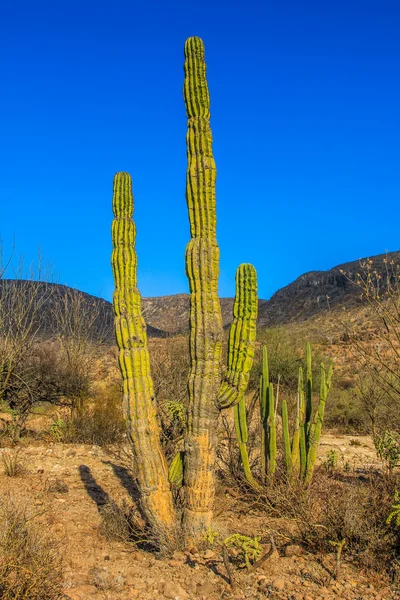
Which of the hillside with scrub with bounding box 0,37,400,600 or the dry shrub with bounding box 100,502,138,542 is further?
the dry shrub with bounding box 100,502,138,542

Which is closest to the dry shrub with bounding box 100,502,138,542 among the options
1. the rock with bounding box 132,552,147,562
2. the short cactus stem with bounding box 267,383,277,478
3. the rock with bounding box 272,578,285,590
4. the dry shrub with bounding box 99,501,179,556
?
the dry shrub with bounding box 99,501,179,556

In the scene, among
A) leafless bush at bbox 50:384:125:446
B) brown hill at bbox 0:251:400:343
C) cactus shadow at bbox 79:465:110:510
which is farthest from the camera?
brown hill at bbox 0:251:400:343

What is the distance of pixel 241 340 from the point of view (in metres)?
5.88

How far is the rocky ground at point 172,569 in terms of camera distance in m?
4.77

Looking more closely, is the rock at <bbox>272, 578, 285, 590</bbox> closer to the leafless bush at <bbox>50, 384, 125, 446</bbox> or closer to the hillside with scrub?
the hillside with scrub

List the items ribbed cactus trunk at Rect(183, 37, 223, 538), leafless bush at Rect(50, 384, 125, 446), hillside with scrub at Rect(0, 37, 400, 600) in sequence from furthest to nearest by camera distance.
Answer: leafless bush at Rect(50, 384, 125, 446) < ribbed cactus trunk at Rect(183, 37, 223, 538) < hillside with scrub at Rect(0, 37, 400, 600)

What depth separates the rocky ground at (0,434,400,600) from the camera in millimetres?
4773

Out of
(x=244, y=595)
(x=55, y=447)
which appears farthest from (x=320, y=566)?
(x=55, y=447)

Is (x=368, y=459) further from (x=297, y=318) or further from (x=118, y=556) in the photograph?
(x=297, y=318)

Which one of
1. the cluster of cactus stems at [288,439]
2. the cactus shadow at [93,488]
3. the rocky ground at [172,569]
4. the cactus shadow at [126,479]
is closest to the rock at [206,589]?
the rocky ground at [172,569]

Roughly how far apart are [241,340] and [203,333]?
1.73 ft

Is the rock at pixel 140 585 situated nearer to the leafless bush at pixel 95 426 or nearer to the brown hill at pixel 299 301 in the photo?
the leafless bush at pixel 95 426

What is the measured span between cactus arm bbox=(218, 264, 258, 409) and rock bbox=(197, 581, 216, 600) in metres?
1.65

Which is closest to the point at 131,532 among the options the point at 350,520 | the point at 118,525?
the point at 118,525
